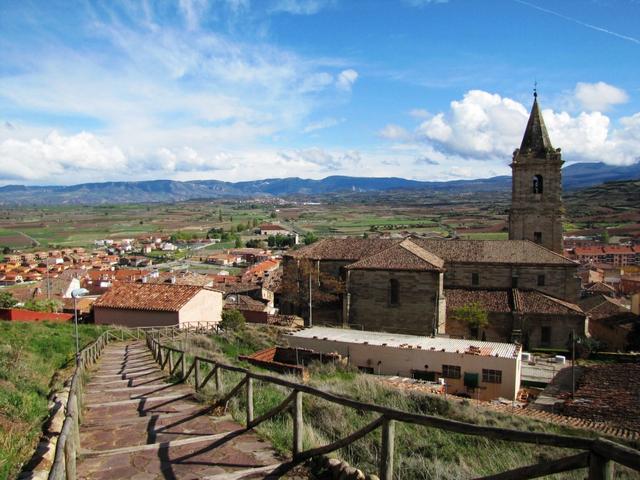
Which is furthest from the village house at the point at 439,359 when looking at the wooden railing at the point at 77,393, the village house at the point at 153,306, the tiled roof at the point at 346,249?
the tiled roof at the point at 346,249

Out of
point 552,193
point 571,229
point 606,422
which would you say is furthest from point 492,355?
point 571,229

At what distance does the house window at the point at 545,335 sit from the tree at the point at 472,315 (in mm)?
3141

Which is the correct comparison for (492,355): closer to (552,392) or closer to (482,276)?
(552,392)

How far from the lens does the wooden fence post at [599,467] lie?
340 cm

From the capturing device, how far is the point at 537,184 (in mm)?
37844

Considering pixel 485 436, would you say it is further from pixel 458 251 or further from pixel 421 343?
pixel 458 251

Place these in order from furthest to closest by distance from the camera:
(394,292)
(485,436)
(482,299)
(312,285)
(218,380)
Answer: (312,285) < (482,299) < (394,292) < (218,380) < (485,436)

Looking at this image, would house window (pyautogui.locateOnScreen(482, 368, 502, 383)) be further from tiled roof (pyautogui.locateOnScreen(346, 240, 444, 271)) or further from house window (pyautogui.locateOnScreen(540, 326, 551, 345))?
house window (pyautogui.locateOnScreen(540, 326, 551, 345))

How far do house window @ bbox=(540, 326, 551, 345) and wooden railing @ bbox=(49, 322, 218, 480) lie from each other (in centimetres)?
1848

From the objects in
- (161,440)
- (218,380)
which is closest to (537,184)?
(218,380)

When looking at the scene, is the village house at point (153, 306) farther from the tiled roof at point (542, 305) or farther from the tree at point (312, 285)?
the tiled roof at point (542, 305)

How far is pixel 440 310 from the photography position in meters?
28.9

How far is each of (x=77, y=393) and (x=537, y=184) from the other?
36052 millimetres

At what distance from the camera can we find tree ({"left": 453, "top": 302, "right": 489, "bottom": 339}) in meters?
29.5
